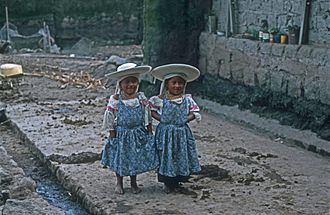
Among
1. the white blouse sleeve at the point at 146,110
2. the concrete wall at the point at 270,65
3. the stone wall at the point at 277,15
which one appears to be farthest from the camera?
the stone wall at the point at 277,15

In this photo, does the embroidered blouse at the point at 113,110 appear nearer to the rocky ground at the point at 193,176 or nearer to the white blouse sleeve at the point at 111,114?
the white blouse sleeve at the point at 111,114

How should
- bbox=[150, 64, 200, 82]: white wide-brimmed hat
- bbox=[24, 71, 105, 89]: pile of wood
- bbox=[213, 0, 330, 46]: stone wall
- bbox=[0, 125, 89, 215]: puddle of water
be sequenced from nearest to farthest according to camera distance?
bbox=[150, 64, 200, 82]: white wide-brimmed hat
bbox=[0, 125, 89, 215]: puddle of water
bbox=[213, 0, 330, 46]: stone wall
bbox=[24, 71, 105, 89]: pile of wood

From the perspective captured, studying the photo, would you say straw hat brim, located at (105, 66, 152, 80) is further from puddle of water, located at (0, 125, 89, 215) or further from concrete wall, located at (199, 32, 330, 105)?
concrete wall, located at (199, 32, 330, 105)

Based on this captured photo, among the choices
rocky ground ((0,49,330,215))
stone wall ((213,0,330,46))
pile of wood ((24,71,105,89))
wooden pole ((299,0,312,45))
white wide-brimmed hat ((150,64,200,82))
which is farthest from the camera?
pile of wood ((24,71,105,89))

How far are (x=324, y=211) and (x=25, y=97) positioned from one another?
7.17 meters

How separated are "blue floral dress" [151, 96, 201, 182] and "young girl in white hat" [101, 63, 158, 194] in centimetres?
10

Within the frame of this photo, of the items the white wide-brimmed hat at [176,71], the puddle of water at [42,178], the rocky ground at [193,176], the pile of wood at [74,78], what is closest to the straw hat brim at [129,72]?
the white wide-brimmed hat at [176,71]

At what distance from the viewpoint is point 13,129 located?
873cm

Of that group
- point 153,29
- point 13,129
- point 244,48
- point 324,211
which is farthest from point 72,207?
point 153,29

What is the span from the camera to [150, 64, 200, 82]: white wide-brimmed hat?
5328mm

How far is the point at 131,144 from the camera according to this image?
539 cm

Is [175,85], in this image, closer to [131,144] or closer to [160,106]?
[160,106]

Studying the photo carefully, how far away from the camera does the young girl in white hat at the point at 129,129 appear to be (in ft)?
17.6

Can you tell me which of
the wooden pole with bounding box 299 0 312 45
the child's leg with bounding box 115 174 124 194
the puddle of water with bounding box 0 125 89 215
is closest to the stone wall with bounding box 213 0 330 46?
the wooden pole with bounding box 299 0 312 45
